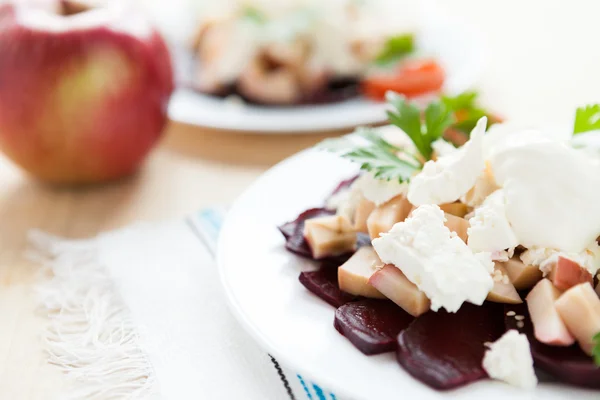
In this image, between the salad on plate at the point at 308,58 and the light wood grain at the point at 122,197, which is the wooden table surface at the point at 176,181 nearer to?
the light wood grain at the point at 122,197

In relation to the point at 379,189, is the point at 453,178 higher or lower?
higher

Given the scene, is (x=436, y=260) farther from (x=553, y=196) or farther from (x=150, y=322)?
(x=150, y=322)

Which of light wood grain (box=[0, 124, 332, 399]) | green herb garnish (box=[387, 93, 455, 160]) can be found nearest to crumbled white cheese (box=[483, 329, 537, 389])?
green herb garnish (box=[387, 93, 455, 160])

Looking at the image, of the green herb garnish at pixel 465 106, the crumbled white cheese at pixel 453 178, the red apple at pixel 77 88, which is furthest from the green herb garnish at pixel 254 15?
the crumbled white cheese at pixel 453 178

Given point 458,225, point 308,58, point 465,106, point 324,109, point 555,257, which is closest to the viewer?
point 555,257

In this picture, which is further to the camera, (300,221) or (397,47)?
(397,47)

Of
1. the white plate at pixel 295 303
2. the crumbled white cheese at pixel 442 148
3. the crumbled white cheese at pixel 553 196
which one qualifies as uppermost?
the crumbled white cheese at pixel 553 196

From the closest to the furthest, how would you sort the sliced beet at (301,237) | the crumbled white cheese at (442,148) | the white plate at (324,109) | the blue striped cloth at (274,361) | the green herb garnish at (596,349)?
the green herb garnish at (596,349)
the blue striped cloth at (274,361)
the sliced beet at (301,237)
the crumbled white cheese at (442,148)
the white plate at (324,109)

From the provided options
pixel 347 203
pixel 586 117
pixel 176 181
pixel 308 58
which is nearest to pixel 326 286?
pixel 347 203
